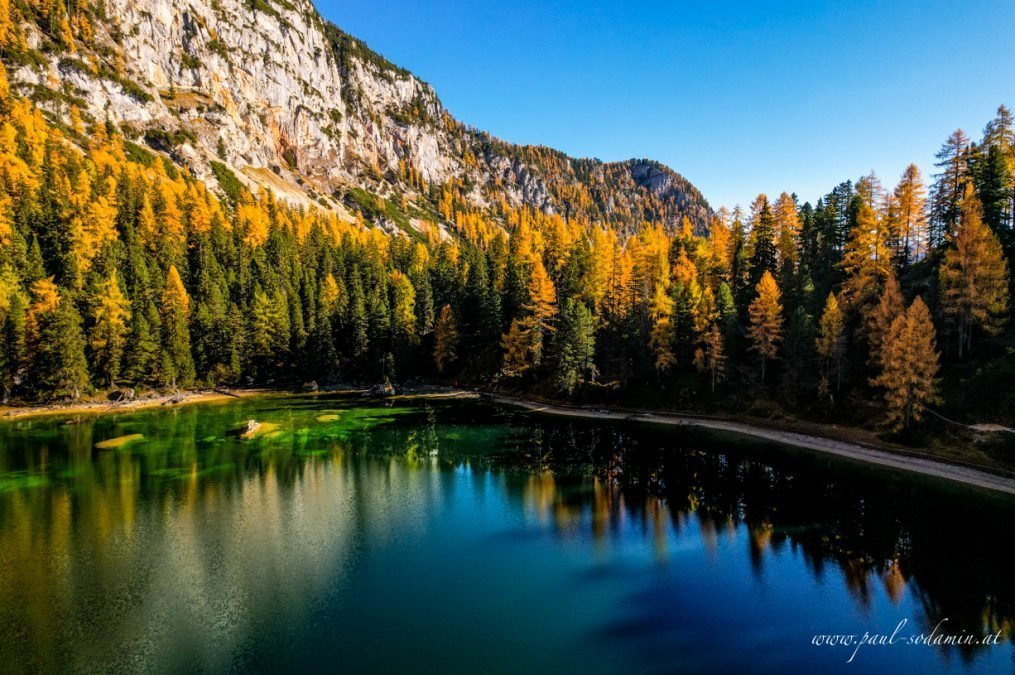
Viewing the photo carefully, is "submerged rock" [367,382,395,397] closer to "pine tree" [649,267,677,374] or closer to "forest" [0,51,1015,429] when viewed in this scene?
"forest" [0,51,1015,429]

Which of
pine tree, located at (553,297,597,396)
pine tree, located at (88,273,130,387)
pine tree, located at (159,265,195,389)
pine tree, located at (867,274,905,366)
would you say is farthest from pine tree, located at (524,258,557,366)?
pine tree, located at (88,273,130,387)

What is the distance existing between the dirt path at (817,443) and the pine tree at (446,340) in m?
20.9

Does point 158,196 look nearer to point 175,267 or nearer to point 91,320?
point 175,267

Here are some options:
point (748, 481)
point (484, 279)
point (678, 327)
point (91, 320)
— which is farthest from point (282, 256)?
point (748, 481)

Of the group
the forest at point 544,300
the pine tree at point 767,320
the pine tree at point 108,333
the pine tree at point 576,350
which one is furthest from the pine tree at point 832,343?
the pine tree at point 108,333

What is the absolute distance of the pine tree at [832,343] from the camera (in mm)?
54844

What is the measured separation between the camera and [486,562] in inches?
Result: 1119

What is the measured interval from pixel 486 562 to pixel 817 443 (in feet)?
133

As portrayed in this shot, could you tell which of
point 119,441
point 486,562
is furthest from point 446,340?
point 486,562

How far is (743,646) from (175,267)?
10870 centimetres

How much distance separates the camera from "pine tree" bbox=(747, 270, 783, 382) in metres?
62.7

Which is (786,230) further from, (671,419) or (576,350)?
(576,350)

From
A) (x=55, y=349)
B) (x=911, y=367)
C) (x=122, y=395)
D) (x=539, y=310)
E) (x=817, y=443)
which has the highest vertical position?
(x=539, y=310)

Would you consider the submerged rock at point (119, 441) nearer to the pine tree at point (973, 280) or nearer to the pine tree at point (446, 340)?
the pine tree at point (446, 340)
